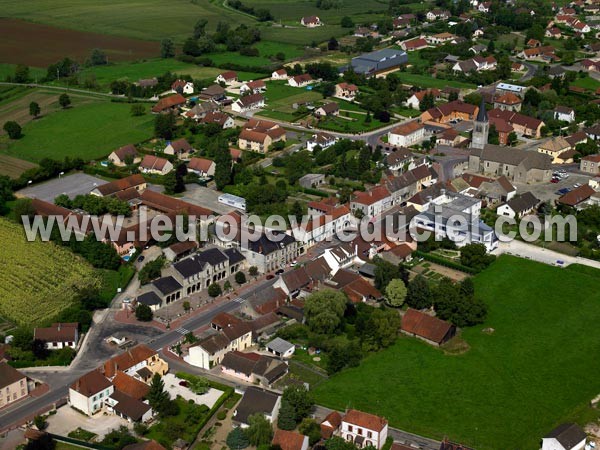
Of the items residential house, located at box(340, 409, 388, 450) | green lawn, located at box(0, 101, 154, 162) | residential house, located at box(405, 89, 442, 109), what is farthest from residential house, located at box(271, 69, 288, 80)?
residential house, located at box(340, 409, 388, 450)

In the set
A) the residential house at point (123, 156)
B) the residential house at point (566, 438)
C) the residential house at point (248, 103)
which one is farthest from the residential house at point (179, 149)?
the residential house at point (566, 438)

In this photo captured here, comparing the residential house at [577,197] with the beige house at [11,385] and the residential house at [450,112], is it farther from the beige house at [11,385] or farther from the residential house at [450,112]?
the beige house at [11,385]

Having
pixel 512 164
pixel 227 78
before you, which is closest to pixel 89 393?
pixel 512 164

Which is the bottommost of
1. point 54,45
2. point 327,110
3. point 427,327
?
point 427,327

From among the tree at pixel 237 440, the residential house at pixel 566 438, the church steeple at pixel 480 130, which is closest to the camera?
the residential house at pixel 566 438

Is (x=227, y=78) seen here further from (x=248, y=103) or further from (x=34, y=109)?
(x=34, y=109)

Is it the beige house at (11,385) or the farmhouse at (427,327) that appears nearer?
the beige house at (11,385)

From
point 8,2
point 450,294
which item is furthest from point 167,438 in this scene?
point 8,2

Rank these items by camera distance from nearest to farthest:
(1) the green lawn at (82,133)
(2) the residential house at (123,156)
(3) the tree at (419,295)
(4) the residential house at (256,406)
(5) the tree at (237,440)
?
1. (5) the tree at (237,440)
2. (4) the residential house at (256,406)
3. (3) the tree at (419,295)
4. (2) the residential house at (123,156)
5. (1) the green lawn at (82,133)
